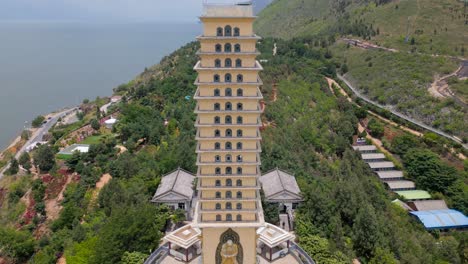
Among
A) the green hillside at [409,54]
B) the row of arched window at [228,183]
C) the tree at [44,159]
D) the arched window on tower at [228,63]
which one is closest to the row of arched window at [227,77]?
the arched window on tower at [228,63]

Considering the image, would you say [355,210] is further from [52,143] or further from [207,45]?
[52,143]

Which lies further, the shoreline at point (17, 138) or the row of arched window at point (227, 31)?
the shoreline at point (17, 138)

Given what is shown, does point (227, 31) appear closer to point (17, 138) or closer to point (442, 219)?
point (442, 219)

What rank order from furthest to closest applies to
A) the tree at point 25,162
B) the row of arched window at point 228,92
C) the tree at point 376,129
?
the tree at point 376,129
the tree at point 25,162
the row of arched window at point 228,92

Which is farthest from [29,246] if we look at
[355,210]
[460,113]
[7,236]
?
[460,113]

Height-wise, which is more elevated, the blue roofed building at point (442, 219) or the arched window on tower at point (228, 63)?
the arched window on tower at point (228, 63)

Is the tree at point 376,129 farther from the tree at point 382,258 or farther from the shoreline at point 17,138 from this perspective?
the shoreline at point 17,138
